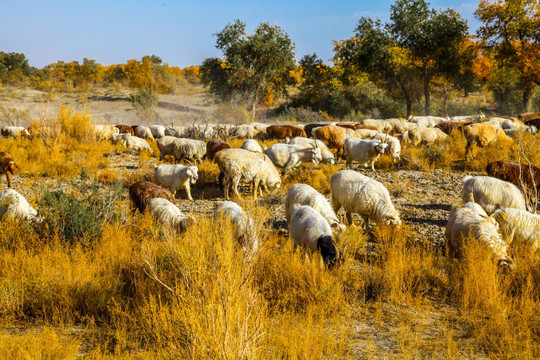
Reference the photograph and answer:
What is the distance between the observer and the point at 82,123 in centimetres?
1706

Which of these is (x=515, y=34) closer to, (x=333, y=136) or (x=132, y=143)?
(x=333, y=136)

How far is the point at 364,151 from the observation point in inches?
535

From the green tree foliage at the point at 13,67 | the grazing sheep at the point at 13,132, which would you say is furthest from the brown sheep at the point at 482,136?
the green tree foliage at the point at 13,67

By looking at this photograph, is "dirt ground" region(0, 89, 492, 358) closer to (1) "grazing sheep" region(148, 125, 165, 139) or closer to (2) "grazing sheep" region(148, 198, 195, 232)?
(2) "grazing sheep" region(148, 198, 195, 232)

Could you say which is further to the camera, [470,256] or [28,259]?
[470,256]

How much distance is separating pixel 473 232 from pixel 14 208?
7561 millimetres

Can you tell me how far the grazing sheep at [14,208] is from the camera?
6715 millimetres

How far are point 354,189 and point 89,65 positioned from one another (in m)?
60.8

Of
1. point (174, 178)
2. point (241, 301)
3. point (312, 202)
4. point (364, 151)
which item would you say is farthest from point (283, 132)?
point (241, 301)

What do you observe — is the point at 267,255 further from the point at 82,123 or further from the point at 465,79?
the point at 465,79

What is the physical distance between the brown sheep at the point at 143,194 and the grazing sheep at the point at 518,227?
245 inches

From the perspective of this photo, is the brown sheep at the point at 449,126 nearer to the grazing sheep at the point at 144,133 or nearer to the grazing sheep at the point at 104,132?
the grazing sheep at the point at 144,133

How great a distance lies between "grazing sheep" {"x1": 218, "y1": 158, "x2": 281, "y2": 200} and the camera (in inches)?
423

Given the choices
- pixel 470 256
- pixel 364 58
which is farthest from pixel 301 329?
pixel 364 58
